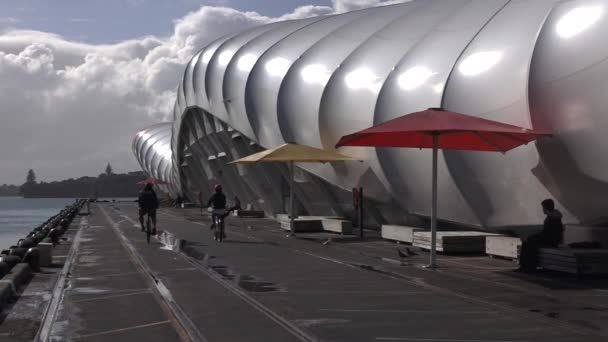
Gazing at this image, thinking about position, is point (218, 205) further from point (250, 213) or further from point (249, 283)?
point (250, 213)

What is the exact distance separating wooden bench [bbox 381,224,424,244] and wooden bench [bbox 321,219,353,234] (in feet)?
7.74

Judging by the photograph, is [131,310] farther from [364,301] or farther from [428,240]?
[428,240]

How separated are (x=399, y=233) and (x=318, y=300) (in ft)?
32.7

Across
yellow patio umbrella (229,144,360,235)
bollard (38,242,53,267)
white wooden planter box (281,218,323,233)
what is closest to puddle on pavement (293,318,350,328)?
bollard (38,242,53,267)

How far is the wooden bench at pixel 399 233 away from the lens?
62.0 ft

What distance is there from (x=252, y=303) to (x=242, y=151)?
27.0 m

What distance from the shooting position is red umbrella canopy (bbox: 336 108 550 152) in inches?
502

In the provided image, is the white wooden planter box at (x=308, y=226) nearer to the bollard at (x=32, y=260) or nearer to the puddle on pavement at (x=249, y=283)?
the puddle on pavement at (x=249, y=283)

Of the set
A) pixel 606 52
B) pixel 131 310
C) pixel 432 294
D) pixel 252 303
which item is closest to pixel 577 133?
pixel 606 52

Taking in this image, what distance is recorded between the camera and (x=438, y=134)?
1302cm

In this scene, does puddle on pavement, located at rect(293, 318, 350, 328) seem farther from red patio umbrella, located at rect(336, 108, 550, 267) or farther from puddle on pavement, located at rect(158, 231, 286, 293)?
red patio umbrella, located at rect(336, 108, 550, 267)

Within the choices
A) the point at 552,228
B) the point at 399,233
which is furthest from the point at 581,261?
the point at 399,233

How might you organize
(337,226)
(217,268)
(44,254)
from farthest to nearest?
(337,226) → (44,254) → (217,268)

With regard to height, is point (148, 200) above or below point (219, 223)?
above
